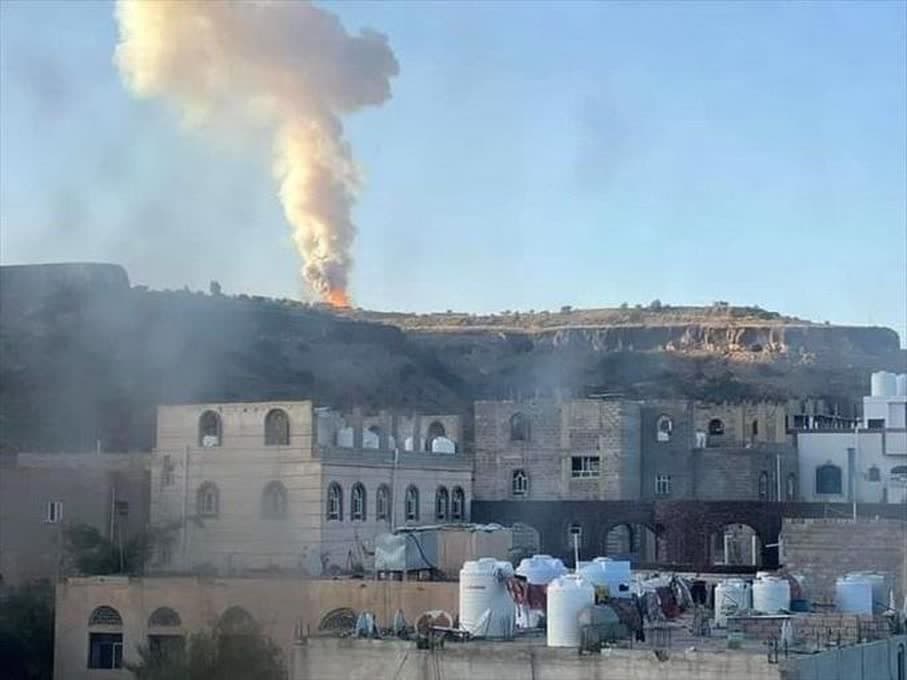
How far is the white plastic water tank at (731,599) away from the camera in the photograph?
1020 inches

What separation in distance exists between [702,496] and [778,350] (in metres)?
69.7

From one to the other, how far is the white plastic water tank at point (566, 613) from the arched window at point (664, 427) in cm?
2839

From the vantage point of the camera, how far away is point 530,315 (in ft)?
429

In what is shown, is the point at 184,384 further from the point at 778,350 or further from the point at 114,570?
the point at 778,350

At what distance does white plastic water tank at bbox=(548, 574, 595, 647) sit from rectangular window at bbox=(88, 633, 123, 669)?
12534 millimetres

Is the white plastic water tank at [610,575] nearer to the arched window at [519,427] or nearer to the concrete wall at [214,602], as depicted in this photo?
the concrete wall at [214,602]

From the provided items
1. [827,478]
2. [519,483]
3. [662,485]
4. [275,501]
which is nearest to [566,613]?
[275,501]

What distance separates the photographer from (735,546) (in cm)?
4541

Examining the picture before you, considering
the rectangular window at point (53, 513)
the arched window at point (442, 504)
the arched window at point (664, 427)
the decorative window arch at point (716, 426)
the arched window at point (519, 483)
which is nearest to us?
the rectangular window at point (53, 513)

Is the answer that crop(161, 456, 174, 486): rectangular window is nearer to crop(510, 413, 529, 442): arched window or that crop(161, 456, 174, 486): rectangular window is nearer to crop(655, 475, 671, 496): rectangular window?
crop(510, 413, 529, 442): arched window

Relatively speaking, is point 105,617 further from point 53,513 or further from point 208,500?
point 53,513

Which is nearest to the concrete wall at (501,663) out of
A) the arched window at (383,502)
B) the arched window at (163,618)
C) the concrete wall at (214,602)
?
the concrete wall at (214,602)

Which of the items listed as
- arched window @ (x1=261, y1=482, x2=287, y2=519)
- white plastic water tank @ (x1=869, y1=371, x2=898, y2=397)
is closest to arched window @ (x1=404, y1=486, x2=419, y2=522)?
arched window @ (x1=261, y1=482, x2=287, y2=519)

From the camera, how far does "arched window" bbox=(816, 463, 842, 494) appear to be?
2047 inches
